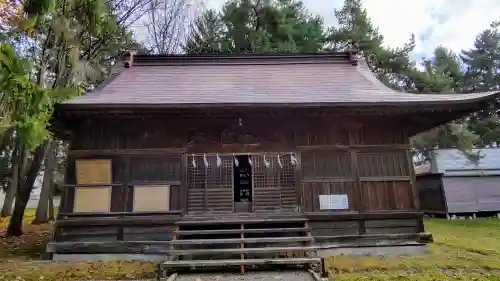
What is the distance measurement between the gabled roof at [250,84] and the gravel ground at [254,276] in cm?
345

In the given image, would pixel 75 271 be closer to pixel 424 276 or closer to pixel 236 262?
pixel 236 262

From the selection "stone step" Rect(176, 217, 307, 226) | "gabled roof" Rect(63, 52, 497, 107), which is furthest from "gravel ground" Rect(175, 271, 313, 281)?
"gabled roof" Rect(63, 52, 497, 107)

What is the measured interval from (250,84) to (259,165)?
3.02 metres

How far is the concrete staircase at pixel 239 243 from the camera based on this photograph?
608 cm

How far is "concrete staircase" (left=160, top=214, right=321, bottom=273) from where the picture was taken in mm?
6078

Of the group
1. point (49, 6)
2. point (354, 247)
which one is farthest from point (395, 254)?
point (49, 6)

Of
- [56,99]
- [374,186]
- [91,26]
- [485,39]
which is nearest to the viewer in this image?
[56,99]

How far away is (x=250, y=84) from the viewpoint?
33.2 feet

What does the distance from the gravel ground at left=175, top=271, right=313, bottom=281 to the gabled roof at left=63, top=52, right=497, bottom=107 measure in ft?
11.3

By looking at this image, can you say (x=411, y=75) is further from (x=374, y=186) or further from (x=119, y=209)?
(x=119, y=209)

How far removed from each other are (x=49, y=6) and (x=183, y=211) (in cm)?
499

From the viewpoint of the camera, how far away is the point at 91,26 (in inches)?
389

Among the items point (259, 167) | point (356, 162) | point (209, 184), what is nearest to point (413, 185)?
point (356, 162)

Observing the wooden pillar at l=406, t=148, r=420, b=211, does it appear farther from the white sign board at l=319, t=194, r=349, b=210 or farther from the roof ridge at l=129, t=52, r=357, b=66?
the roof ridge at l=129, t=52, r=357, b=66
